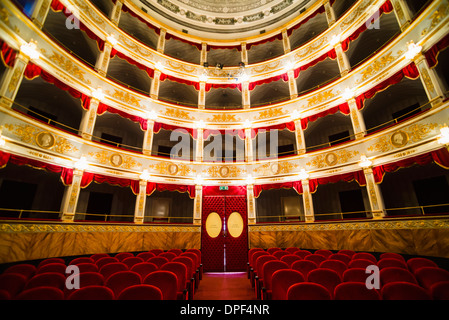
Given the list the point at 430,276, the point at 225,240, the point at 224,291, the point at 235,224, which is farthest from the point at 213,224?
the point at 430,276

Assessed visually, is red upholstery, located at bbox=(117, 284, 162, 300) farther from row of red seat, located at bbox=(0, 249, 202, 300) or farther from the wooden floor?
the wooden floor

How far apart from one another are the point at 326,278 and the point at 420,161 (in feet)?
22.6

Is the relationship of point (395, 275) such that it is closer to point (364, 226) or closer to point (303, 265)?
point (303, 265)

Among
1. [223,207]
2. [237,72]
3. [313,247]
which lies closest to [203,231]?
[223,207]

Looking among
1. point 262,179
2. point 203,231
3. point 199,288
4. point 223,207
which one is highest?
point 262,179

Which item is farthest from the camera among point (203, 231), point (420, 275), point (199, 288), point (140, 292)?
point (203, 231)

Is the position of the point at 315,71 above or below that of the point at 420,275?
above

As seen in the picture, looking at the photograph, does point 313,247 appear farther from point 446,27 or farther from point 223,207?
point 446,27

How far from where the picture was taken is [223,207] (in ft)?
36.0

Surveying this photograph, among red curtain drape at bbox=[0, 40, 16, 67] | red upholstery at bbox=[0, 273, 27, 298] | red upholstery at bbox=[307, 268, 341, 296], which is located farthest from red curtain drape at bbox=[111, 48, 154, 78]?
red upholstery at bbox=[307, 268, 341, 296]

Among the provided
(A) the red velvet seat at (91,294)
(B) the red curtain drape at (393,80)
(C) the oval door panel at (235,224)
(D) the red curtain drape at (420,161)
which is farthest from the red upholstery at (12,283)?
(B) the red curtain drape at (393,80)

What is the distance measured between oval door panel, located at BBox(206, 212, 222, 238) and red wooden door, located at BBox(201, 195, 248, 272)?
0.33ft

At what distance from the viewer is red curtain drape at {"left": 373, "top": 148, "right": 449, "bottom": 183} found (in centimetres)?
635

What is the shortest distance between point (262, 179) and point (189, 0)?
44.4 feet
